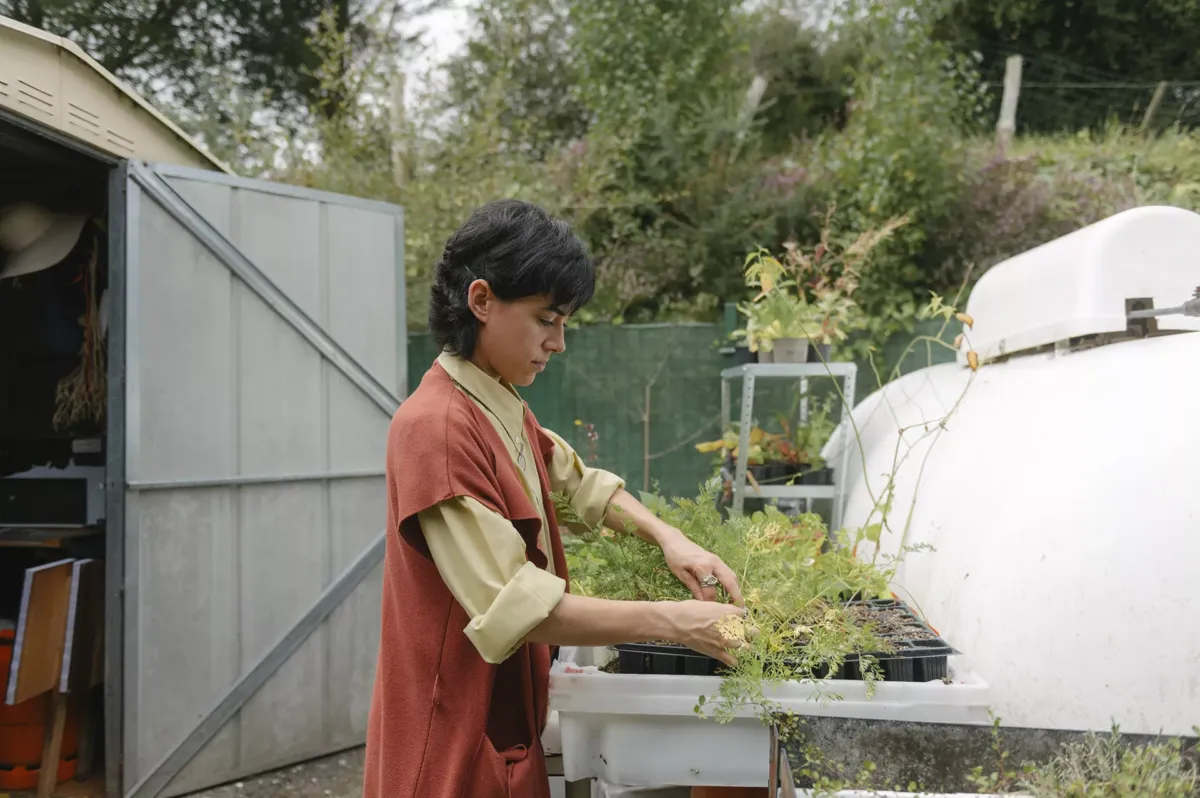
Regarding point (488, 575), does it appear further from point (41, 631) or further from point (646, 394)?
point (646, 394)

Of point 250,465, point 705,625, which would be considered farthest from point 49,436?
point 705,625

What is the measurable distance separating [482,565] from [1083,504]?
1099 mm

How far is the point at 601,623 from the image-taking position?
1.32m

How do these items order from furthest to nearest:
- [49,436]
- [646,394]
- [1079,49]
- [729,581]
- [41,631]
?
[1079,49] → [646,394] → [49,436] → [41,631] → [729,581]

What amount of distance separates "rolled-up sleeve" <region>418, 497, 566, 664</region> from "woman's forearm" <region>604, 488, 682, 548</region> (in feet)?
1.58

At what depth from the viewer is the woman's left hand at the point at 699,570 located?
5.34 ft

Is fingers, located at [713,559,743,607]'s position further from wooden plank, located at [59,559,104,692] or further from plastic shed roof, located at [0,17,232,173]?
wooden plank, located at [59,559,104,692]

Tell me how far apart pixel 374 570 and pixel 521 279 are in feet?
10.00

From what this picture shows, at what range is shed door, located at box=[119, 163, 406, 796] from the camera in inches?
137

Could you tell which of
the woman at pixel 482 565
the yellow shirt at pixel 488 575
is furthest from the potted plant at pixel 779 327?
the yellow shirt at pixel 488 575

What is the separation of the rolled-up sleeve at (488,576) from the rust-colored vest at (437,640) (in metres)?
0.04

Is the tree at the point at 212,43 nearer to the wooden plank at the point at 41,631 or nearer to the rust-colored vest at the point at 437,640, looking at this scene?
the wooden plank at the point at 41,631

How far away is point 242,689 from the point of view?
370cm

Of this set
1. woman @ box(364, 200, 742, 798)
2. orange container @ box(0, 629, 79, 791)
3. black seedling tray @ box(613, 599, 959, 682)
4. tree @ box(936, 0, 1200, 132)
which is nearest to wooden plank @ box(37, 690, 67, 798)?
orange container @ box(0, 629, 79, 791)
